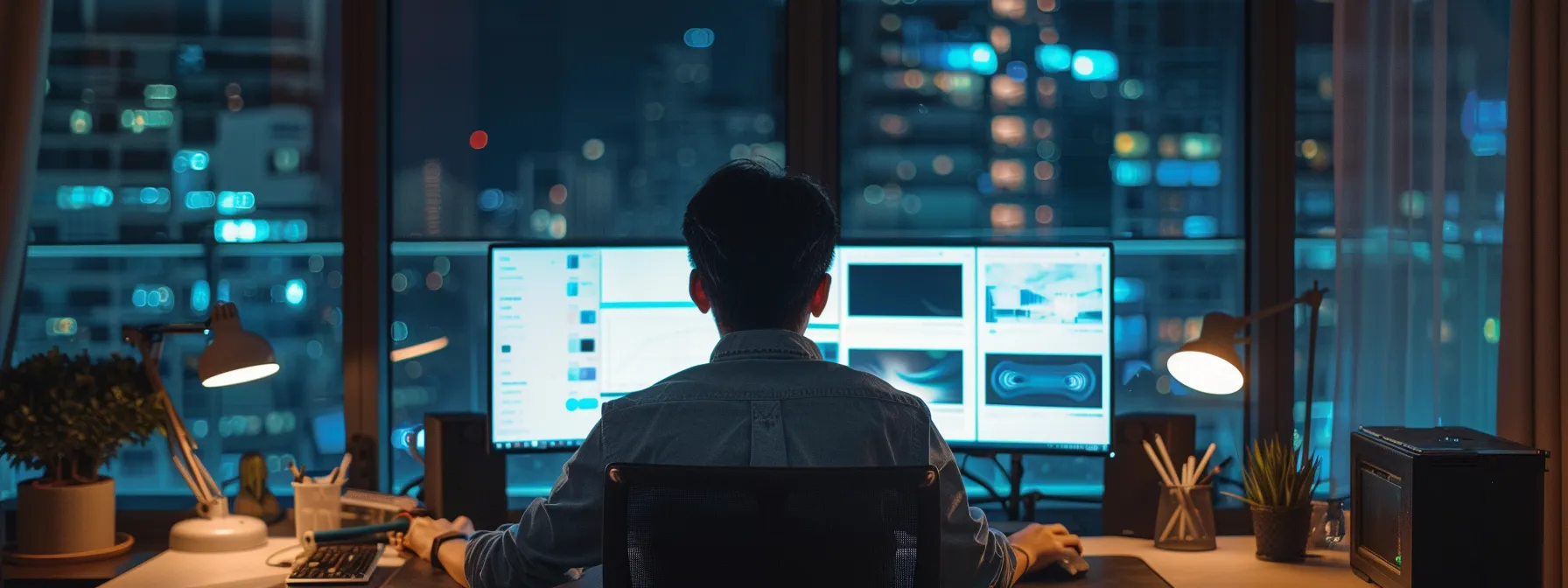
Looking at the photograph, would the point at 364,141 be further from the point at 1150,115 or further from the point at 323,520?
the point at 1150,115

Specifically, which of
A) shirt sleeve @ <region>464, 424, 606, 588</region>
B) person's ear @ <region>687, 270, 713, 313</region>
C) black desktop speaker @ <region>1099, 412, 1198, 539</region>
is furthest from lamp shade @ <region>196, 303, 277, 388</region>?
black desktop speaker @ <region>1099, 412, 1198, 539</region>

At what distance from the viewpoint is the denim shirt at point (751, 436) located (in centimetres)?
127

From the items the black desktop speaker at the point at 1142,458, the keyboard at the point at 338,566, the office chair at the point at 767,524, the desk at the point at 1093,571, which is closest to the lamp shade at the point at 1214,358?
the black desktop speaker at the point at 1142,458

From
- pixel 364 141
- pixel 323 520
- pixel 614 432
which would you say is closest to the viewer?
pixel 614 432

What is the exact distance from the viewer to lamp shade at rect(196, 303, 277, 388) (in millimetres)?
2166

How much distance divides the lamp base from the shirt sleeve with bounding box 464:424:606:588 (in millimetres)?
1027

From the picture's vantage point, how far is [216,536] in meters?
2.19

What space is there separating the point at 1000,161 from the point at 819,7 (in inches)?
20.6

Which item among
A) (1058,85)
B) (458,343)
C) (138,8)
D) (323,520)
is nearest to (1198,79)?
(1058,85)

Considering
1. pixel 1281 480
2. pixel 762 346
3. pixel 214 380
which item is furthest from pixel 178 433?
pixel 1281 480

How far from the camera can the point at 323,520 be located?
88.9 inches

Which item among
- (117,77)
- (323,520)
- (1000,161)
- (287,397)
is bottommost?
(323,520)

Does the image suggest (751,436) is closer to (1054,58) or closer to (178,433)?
(178,433)

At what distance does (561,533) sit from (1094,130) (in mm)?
1740
